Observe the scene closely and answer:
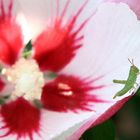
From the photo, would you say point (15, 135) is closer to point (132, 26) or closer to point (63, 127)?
point (63, 127)

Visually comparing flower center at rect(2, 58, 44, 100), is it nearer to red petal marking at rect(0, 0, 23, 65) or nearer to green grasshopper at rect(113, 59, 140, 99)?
red petal marking at rect(0, 0, 23, 65)

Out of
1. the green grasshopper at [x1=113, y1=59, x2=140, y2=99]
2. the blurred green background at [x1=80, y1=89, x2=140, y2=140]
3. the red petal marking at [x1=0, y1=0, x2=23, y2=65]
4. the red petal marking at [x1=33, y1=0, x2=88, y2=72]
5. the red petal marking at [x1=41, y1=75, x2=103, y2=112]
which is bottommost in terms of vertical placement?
the blurred green background at [x1=80, y1=89, x2=140, y2=140]

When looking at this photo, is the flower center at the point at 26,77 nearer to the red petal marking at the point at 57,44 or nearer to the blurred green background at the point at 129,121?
the red petal marking at the point at 57,44

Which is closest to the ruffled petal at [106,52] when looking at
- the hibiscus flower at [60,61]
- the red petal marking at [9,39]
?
the hibiscus flower at [60,61]

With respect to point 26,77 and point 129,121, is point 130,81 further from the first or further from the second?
point 129,121

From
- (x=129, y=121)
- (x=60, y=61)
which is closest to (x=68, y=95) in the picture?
(x=60, y=61)

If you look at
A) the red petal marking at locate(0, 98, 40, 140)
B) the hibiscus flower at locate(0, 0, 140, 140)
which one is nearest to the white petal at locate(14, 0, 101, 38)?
the hibiscus flower at locate(0, 0, 140, 140)

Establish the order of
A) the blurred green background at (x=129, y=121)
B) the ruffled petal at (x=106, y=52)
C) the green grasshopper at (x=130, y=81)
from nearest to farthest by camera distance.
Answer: the green grasshopper at (x=130, y=81) < the ruffled petal at (x=106, y=52) < the blurred green background at (x=129, y=121)
